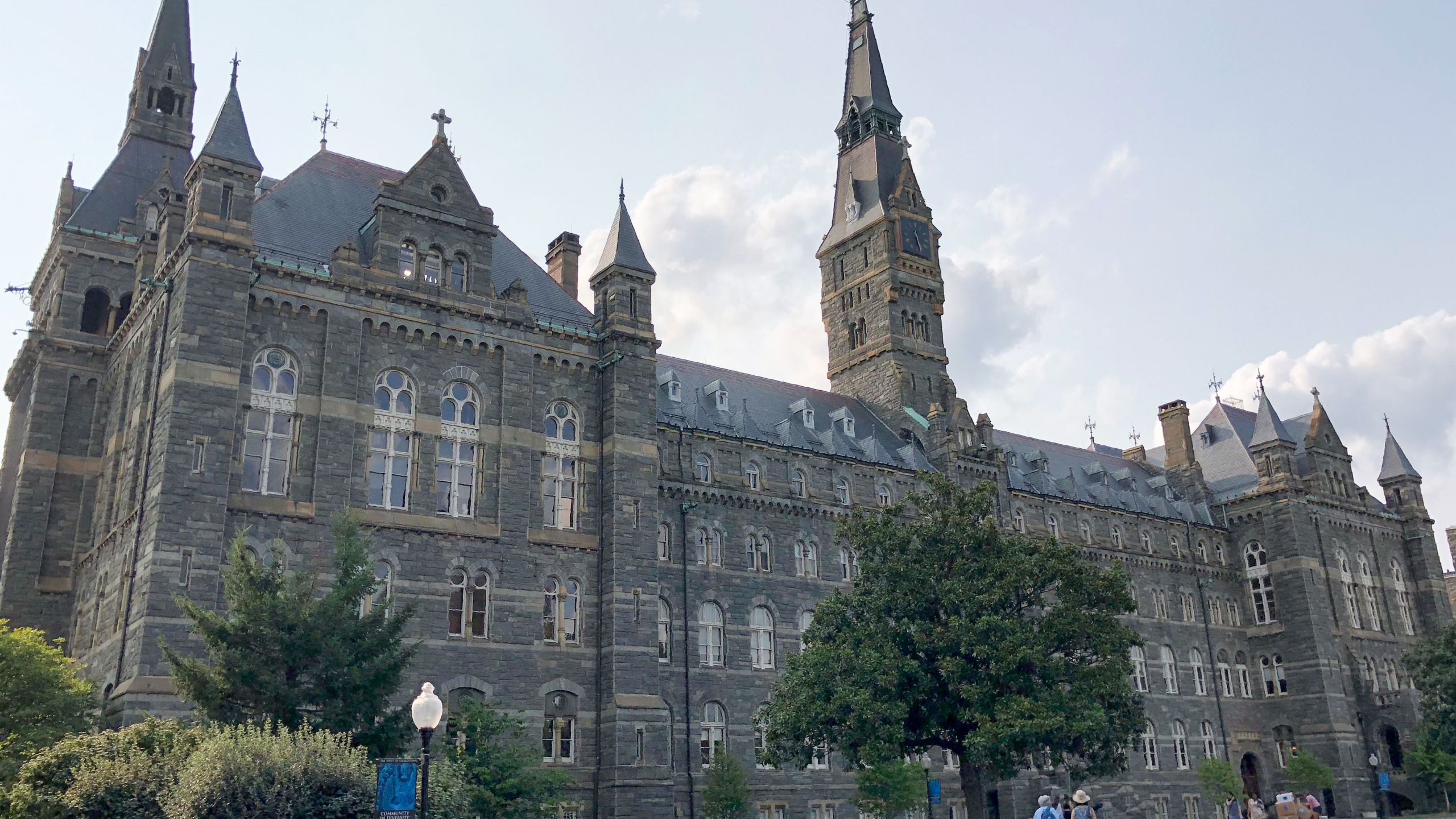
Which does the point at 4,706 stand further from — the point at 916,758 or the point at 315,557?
the point at 916,758

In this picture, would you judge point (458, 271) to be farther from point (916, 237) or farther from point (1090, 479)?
point (1090, 479)

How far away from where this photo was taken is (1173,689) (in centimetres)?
6944

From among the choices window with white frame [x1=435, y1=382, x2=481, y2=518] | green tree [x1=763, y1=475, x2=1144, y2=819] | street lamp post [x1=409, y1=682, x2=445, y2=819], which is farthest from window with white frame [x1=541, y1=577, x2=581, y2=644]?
street lamp post [x1=409, y1=682, x2=445, y2=819]

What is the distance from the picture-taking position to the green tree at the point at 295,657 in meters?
27.5

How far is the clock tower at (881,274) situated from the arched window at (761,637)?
17.4 metres

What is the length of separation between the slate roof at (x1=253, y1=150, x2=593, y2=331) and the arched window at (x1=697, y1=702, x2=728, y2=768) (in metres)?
17.2

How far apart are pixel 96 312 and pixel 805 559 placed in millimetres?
30664

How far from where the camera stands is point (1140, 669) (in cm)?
6869

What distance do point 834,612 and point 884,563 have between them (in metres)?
2.27

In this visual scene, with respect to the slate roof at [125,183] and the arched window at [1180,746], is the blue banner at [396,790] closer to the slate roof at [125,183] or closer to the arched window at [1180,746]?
the slate roof at [125,183]

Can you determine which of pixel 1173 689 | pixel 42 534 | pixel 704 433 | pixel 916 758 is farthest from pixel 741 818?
pixel 1173 689

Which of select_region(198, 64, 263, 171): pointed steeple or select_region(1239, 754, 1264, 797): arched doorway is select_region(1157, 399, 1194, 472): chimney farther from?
select_region(198, 64, 263, 171): pointed steeple

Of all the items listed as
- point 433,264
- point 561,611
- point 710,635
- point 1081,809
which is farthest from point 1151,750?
point 433,264

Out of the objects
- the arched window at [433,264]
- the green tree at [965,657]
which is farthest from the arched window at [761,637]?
the arched window at [433,264]
